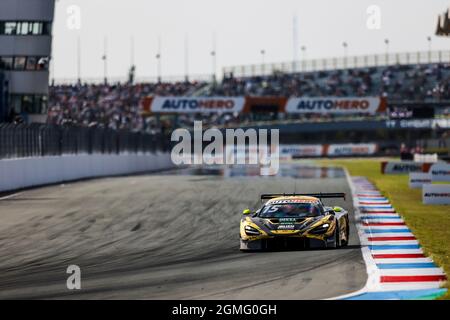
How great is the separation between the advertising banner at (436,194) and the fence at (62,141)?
13.1 m

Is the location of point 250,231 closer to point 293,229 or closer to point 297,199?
point 293,229

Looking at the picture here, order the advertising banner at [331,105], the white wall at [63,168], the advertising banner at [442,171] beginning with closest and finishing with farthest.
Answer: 1. the white wall at [63,168]
2. the advertising banner at [442,171]
3. the advertising banner at [331,105]

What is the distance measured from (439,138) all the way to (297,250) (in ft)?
223

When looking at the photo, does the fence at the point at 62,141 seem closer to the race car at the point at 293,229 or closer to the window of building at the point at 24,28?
the window of building at the point at 24,28

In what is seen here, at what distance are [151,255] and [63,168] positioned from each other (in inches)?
943

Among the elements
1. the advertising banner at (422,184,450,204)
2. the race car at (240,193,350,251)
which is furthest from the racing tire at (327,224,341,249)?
the advertising banner at (422,184,450,204)

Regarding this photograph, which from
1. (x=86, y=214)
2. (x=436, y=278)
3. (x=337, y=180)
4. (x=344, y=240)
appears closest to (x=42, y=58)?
(x=337, y=180)

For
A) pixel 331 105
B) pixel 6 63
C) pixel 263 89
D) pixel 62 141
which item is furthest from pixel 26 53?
pixel 263 89

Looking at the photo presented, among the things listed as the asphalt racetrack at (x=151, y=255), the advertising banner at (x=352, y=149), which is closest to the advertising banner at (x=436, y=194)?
the asphalt racetrack at (x=151, y=255)

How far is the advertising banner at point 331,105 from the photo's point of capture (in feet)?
258

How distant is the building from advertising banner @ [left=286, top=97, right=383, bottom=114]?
25.2 metres

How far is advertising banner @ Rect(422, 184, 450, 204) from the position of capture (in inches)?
1188

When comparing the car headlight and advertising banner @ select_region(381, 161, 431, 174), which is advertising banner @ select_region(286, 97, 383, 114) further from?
the car headlight

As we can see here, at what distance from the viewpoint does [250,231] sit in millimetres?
17500
